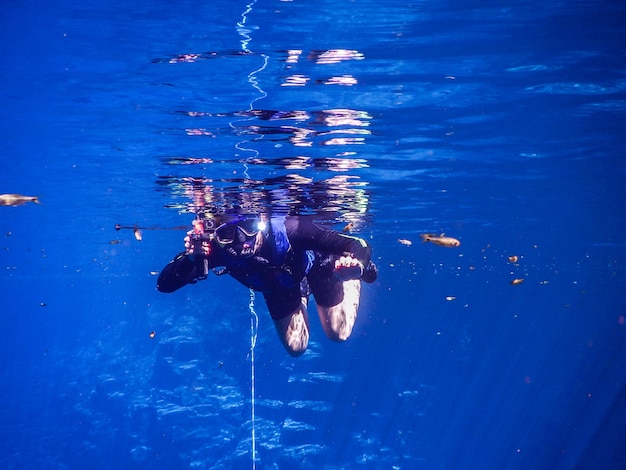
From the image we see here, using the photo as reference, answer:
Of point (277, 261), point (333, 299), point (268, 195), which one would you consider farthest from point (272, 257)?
point (268, 195)

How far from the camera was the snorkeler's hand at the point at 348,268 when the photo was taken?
26.8ft

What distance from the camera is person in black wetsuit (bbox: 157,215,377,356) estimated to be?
27.1ft

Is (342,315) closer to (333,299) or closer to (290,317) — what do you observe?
(333,299)

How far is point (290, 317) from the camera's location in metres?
12.0

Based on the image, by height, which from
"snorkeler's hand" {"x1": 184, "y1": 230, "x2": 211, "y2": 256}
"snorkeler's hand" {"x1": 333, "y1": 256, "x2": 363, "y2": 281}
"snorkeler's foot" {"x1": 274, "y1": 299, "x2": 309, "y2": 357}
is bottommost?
"snorkeler's foot" {"x1": 274, "y1": 299, "x2": 309, "y2": 357}

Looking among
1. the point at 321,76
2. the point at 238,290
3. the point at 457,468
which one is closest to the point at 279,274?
the point at 321,76

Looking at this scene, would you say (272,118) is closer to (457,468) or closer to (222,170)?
(222,170)

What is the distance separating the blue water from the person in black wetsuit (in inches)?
143

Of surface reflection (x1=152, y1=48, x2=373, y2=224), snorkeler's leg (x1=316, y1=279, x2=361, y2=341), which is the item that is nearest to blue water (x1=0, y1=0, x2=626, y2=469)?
surface reflection (x1=152, y1=48, x2=373, y2=224)

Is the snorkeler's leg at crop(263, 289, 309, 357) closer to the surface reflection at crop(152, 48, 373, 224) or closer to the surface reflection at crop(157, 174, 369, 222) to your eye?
the surface reflection at crop(152, 48, 373, 224)

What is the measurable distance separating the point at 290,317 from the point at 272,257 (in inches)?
145

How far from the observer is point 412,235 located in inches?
1345

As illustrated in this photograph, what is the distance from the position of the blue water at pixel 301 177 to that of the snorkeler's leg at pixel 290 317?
4.37m

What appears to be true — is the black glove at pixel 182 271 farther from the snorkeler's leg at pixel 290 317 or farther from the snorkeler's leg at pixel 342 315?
the snorkeler's leg at pixel 342 315
